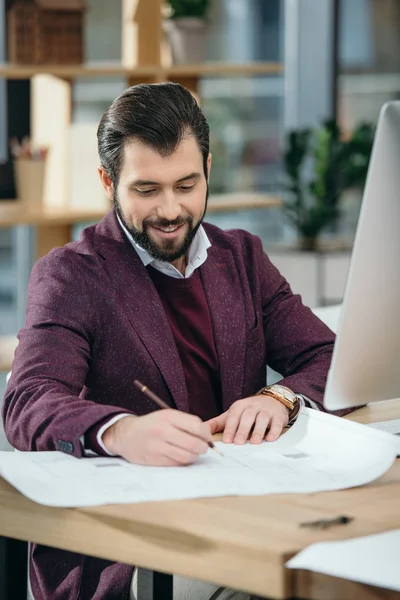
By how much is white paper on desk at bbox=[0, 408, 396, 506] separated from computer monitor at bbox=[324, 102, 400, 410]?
88 millimetres

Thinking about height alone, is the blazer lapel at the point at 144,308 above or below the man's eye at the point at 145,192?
below

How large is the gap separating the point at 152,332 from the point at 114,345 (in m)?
0.07

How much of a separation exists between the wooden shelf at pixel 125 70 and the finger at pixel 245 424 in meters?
2.59

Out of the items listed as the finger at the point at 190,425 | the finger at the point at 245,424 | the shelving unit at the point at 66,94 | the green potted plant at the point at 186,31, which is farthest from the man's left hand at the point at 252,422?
the green potted plant at the point at 186,31

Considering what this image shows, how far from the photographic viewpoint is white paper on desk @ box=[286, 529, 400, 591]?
1.16 meters

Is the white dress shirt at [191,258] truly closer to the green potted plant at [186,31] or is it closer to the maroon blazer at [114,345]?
the maroon blazer at [114,345]

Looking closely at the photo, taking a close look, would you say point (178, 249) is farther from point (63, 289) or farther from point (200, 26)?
point (200, 26)

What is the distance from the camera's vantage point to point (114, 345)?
1899 millimetres

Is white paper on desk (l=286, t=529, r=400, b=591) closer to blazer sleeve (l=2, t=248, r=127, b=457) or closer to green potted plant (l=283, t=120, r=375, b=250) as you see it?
blazer sleeve (l=2, t=248, r=127, b=457)

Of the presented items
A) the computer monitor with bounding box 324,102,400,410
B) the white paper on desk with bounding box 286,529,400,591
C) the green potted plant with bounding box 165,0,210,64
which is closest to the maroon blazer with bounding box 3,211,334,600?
the computer monitor with bounding box 324,102,400,410

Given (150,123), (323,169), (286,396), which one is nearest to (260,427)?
(286,396)

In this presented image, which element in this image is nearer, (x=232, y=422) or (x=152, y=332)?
(x=232, y=422)

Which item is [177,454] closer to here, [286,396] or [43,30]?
[286,396]

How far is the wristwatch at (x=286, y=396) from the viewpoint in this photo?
1.78 meters
